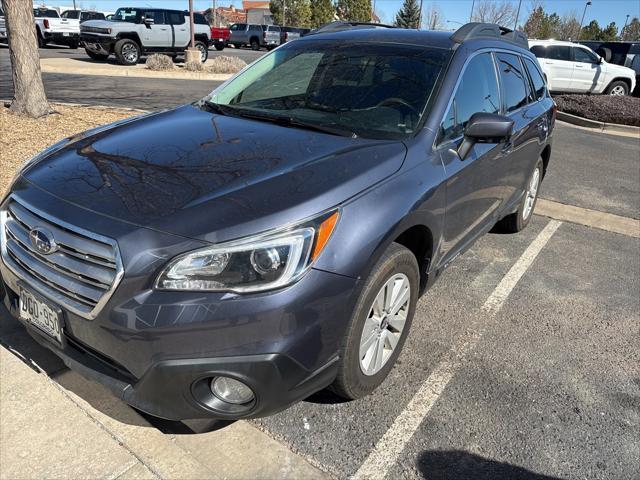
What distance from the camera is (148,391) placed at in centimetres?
201

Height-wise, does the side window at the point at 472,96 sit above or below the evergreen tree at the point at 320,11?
below

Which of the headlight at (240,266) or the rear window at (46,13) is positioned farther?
the rear window at (46,13)

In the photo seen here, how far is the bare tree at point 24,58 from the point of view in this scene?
7.13 meters

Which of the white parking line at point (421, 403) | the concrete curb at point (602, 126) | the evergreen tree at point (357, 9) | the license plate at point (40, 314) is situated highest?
the evergreen tree at point (357, 9)

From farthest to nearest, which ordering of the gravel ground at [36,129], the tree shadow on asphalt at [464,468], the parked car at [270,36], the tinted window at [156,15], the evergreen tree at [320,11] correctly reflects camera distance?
the evergreen tree at [320,11] < the parked car at [270,36] < the tinted window at [156,15] < the gravel ground at [36,129] < the tree shadow on asphalt at [464,468]

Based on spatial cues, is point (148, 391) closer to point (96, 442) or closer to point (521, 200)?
point (96, 442)

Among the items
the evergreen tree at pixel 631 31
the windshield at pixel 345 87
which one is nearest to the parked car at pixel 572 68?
the windshield at pixel 345 87

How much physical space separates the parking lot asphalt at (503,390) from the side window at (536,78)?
151 cm

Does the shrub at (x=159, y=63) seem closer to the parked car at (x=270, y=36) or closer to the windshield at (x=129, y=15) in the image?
the windshield at (x=129, y=15)

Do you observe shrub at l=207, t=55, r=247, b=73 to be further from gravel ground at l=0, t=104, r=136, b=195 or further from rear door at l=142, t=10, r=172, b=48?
gravel ground at l=0, t=104, r=136, b=195

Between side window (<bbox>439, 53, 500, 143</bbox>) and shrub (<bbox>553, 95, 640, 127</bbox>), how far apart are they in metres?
10.7

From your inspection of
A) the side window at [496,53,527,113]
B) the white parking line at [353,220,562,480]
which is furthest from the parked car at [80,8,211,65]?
the white parking line at [353,220,562,480]

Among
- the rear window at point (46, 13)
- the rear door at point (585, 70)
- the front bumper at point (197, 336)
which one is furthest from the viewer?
the rear window at point (46, 13)

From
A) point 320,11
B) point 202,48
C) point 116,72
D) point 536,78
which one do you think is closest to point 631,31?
point 320,11
